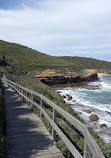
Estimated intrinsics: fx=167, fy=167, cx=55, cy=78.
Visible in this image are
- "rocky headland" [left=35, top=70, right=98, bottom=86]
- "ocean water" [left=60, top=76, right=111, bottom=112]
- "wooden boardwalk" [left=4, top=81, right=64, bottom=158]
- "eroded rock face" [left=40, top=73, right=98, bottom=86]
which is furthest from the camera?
"rocky headland" [left=35, top=70, right=98, bottom=86]

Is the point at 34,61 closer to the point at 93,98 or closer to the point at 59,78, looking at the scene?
the point at 59,78

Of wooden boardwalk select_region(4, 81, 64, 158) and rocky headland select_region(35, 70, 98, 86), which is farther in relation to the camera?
rocky headland select_region(35, 70, 98, 86)

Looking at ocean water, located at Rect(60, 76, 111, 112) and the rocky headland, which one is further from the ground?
the rocky headland

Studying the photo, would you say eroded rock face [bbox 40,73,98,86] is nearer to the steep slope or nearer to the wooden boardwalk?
the steep slope

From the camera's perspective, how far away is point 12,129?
5.59 metres

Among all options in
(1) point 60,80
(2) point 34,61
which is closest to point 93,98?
(1) point 60,80

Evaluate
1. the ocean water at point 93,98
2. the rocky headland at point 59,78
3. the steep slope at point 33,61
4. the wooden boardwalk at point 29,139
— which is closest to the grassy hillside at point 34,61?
Result: the steep slope at point 33,61

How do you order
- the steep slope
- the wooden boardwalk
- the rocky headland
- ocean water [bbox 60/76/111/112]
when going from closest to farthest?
the wooden boardwalk, ocean water [bbox 60/76/111/112], the rocky headland, the steep slope

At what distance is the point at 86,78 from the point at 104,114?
1228 inches

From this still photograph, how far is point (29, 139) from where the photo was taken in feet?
15.8

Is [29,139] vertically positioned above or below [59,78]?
below

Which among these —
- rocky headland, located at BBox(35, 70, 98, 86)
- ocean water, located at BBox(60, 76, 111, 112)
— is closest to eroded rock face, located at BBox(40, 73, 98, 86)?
rocky headland, located at BBox(35, 70, 98, 86)

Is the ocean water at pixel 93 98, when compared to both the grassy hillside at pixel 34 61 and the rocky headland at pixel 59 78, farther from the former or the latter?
the grassy hillside at pixel 34 61

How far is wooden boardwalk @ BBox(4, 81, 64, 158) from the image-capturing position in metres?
4.00
